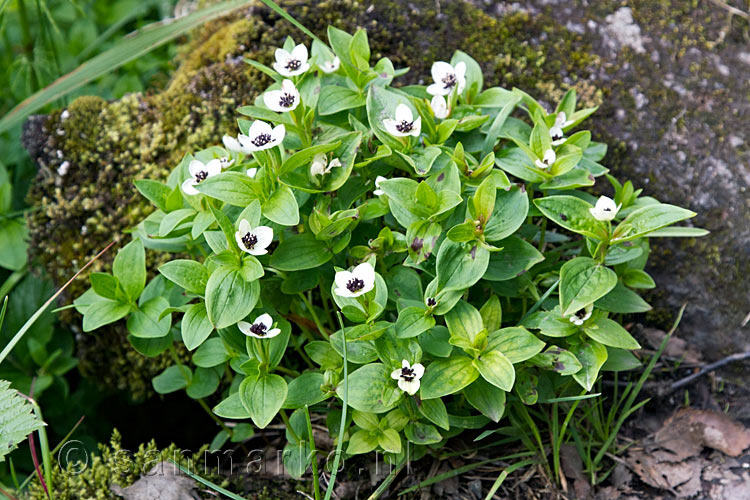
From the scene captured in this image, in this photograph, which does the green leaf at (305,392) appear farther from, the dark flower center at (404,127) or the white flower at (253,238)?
the dark flower center at (404,127)

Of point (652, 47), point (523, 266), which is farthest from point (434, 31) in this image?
point (523, 266)

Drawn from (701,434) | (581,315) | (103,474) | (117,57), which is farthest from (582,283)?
(117,57)

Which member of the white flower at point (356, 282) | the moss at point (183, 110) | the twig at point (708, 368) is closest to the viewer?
the white flower at point (356, 282)

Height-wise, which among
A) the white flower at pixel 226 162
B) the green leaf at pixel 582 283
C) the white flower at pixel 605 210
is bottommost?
the green leaf at pixel 582 283

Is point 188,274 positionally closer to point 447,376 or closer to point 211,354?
point 211,354

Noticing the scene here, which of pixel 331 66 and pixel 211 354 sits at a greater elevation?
pixel 331 66

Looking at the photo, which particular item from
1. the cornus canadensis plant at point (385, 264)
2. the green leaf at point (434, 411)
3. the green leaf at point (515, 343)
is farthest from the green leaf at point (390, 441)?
the green leaf at point (515, 343)
